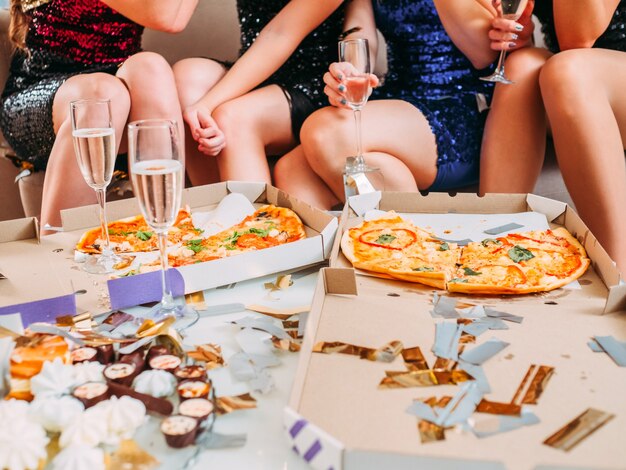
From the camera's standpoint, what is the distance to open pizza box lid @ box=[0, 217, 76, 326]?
885 mm

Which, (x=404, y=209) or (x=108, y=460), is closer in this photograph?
(x=108, y=460)

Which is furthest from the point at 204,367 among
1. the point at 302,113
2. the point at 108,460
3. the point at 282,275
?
the point at 302,113

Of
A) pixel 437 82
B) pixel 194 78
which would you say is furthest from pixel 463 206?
pixel 194 78

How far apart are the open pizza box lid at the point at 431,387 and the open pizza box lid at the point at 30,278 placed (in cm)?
36

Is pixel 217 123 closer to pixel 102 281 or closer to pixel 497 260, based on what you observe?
pixel 102 281

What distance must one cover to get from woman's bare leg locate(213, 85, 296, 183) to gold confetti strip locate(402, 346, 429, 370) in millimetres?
1048

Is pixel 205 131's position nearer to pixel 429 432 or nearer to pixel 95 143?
pixel 95 143

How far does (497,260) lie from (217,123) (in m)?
1.00

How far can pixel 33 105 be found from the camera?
1979 millimetres

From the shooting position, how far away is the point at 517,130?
1.69m

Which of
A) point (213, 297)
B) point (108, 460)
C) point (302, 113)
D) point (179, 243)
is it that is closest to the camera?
point (108, 460)

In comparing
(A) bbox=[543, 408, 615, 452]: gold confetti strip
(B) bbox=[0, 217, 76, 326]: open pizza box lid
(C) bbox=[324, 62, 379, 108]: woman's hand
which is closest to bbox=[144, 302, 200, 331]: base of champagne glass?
(B) bbox=[0, 217, 76, 326]: open pizza box lid

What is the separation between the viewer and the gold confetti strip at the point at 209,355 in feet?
2.53

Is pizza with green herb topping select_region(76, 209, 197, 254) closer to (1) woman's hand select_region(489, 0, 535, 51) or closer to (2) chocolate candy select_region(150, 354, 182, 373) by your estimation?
(2) chocolate candy select_region(150, 354, 182, 373)
